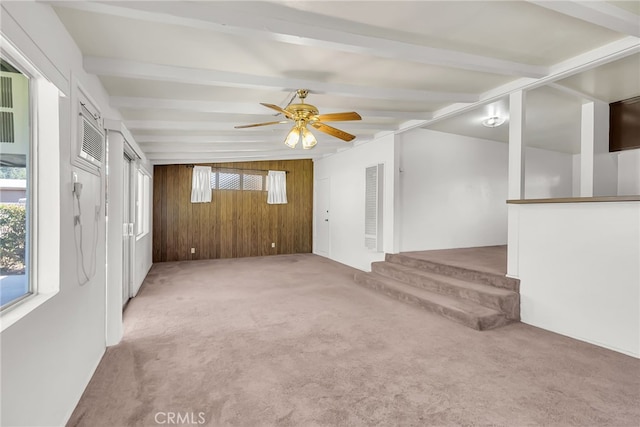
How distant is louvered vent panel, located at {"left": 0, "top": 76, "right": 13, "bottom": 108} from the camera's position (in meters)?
1.33

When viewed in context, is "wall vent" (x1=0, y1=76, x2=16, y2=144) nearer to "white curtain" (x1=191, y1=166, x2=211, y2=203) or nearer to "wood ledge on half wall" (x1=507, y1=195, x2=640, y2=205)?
"wood ledge on half wall" (x1=507, y1=195, x2=640, y2=205)

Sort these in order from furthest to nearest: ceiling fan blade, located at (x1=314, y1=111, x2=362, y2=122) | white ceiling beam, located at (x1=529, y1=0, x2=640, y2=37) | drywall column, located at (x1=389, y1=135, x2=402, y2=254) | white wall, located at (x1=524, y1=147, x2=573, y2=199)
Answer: white wall, located at (x1=524, y1=147, x2=573, y2=199)
drywall column, located at (x1=389, y1=135, x2=402, y2=254)
ceiling fan blade, located at (x1=314, y1=111, x2=362, y2=122)
white ceiling beam, located at (x1=529, y1=0, x2=640, y2=37)

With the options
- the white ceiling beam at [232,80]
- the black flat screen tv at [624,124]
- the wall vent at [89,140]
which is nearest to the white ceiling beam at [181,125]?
the white ceiling beam at [232,80]

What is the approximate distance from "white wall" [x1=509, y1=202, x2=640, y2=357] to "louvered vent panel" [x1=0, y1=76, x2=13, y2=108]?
13.1 feet

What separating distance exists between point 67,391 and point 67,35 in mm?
2082

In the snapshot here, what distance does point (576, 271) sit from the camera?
2793mm

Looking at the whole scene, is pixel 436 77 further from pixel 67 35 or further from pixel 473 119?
pixel 67 35

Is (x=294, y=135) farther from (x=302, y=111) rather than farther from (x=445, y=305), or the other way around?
(x=445, y=305)

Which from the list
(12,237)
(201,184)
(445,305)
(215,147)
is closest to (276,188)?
(201,184)

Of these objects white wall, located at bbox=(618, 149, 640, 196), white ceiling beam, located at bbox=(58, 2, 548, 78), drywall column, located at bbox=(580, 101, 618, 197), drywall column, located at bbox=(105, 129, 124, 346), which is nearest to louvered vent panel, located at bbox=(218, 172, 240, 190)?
drywall column, located at bbox=(105, 129, 124, 346)

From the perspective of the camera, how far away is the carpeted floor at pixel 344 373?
1.76 meters

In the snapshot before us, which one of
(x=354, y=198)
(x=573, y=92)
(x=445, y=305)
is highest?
(x=573, y=92)

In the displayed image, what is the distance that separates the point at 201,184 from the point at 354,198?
3386 mm

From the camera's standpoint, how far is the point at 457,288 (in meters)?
3.57
